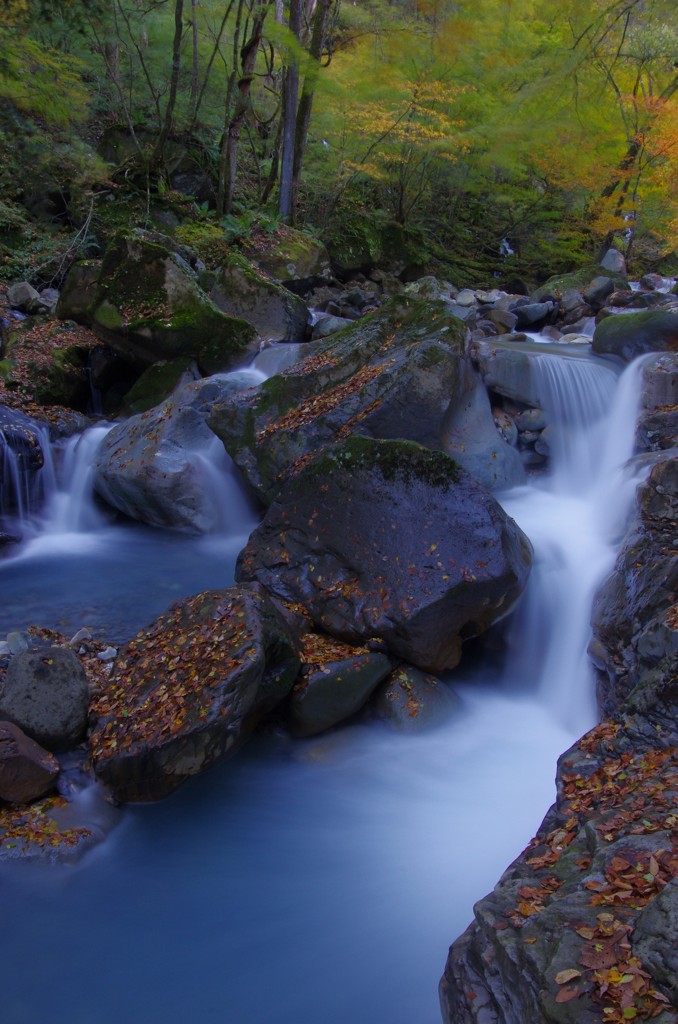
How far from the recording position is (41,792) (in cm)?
428

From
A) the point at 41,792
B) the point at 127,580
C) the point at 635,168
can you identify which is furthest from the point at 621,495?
the point at 635,168

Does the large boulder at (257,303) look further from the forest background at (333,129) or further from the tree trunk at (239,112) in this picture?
the tree trunk at (239,112)

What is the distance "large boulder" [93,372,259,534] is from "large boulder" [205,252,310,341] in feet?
9.17

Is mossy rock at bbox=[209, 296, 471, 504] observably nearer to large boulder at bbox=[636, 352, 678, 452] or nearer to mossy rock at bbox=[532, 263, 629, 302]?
large boulder at bbox=[636, 352, 678, 452]

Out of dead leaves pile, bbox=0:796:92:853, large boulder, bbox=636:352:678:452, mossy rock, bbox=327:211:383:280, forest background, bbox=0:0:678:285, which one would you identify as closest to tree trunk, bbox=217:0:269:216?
forest background, bbox=0:0:678:285

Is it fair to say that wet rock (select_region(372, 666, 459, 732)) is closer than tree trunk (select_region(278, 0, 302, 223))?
Yes

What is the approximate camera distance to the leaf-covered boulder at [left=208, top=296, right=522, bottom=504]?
729 centimetres

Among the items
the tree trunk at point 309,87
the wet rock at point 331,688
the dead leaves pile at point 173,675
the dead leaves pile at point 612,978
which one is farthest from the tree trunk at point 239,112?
the dead leaves pile at point 612,978

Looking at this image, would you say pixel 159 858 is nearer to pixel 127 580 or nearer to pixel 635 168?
pixel 127 580

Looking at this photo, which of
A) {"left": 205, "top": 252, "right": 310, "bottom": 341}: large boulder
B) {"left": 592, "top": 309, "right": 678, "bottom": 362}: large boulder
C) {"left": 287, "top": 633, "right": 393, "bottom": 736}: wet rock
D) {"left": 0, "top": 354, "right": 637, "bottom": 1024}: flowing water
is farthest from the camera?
{"left": 205, "top": 252, "right": 310, "bottom": 341}: large boulder

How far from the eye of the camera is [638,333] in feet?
31.0

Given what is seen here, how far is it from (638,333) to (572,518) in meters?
3.74

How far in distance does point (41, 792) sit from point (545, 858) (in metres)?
3.11

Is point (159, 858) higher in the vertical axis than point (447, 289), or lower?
lower
